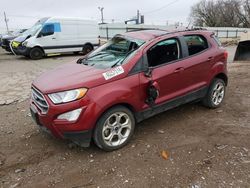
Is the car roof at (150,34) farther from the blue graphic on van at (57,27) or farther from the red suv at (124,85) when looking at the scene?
the blue graphic on van at (57,27)

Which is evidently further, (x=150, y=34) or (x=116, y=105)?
(x=150, y=34)

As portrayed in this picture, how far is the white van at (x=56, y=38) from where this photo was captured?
1542cm

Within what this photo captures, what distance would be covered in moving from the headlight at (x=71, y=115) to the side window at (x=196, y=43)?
246 centimetres

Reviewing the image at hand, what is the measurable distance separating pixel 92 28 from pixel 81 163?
15.1 metres

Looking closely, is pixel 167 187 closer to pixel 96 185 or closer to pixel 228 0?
pixel 96 185

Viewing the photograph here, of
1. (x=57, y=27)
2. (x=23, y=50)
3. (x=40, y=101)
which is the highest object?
(x=57, y=27)

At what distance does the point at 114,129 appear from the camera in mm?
4000

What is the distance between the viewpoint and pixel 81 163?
3.77 m

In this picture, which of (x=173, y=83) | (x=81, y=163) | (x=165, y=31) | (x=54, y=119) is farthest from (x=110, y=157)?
(x=165, y=31)

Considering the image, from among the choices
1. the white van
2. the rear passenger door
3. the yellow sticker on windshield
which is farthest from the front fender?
the white van

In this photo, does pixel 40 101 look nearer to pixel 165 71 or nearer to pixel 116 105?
pixel 116 105

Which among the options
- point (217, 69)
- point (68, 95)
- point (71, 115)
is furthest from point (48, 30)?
point (71, 115)

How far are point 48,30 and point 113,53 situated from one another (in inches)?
484

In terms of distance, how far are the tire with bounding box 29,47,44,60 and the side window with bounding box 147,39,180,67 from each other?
40.3 feet
